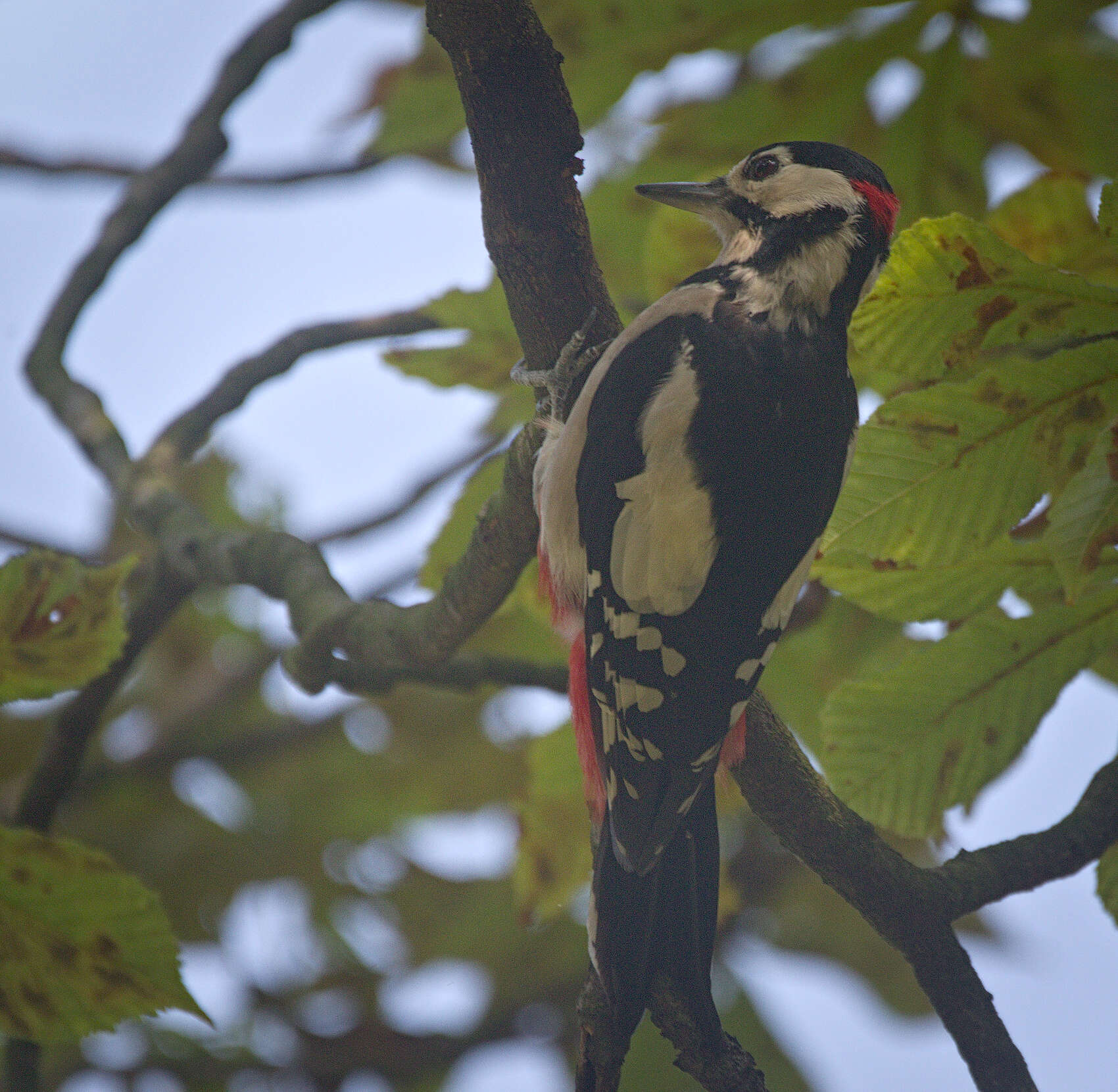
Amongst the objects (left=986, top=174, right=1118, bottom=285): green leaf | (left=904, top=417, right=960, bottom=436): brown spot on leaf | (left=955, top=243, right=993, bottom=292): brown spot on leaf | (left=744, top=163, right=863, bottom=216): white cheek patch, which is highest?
(left=744, top=163, right=863, bottom=216): white cheek patch

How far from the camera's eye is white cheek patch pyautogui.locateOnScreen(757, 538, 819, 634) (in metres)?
2.02

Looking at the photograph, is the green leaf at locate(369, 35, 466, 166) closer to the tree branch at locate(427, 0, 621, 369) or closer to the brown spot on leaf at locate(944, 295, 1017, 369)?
the tree branch at locate(427, 0, 621, 369)

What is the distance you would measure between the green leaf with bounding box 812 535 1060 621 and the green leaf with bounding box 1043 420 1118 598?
328 millimetres

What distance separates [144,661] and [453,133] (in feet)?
9.84

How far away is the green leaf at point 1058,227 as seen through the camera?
2.15 meters

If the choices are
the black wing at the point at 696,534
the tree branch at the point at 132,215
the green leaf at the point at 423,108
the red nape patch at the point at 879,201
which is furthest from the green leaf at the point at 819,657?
the tree branch at the point at 132,215

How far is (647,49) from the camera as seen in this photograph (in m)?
2.39

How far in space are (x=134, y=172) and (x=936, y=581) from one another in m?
2.66

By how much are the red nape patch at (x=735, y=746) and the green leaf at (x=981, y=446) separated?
1.30 feet

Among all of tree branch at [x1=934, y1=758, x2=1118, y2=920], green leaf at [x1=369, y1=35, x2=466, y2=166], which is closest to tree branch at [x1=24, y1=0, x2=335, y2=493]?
green leaf at [x1=369, y1=35, x2=466, y2=166]

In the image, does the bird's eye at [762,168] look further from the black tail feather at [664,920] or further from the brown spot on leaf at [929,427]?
the black tail feather at [664,920]

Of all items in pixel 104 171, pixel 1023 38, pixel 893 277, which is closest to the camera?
pixel 893 277

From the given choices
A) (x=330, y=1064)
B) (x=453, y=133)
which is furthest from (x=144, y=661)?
(x=453, y=133)

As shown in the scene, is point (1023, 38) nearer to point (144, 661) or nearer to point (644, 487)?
point (644, 487)
